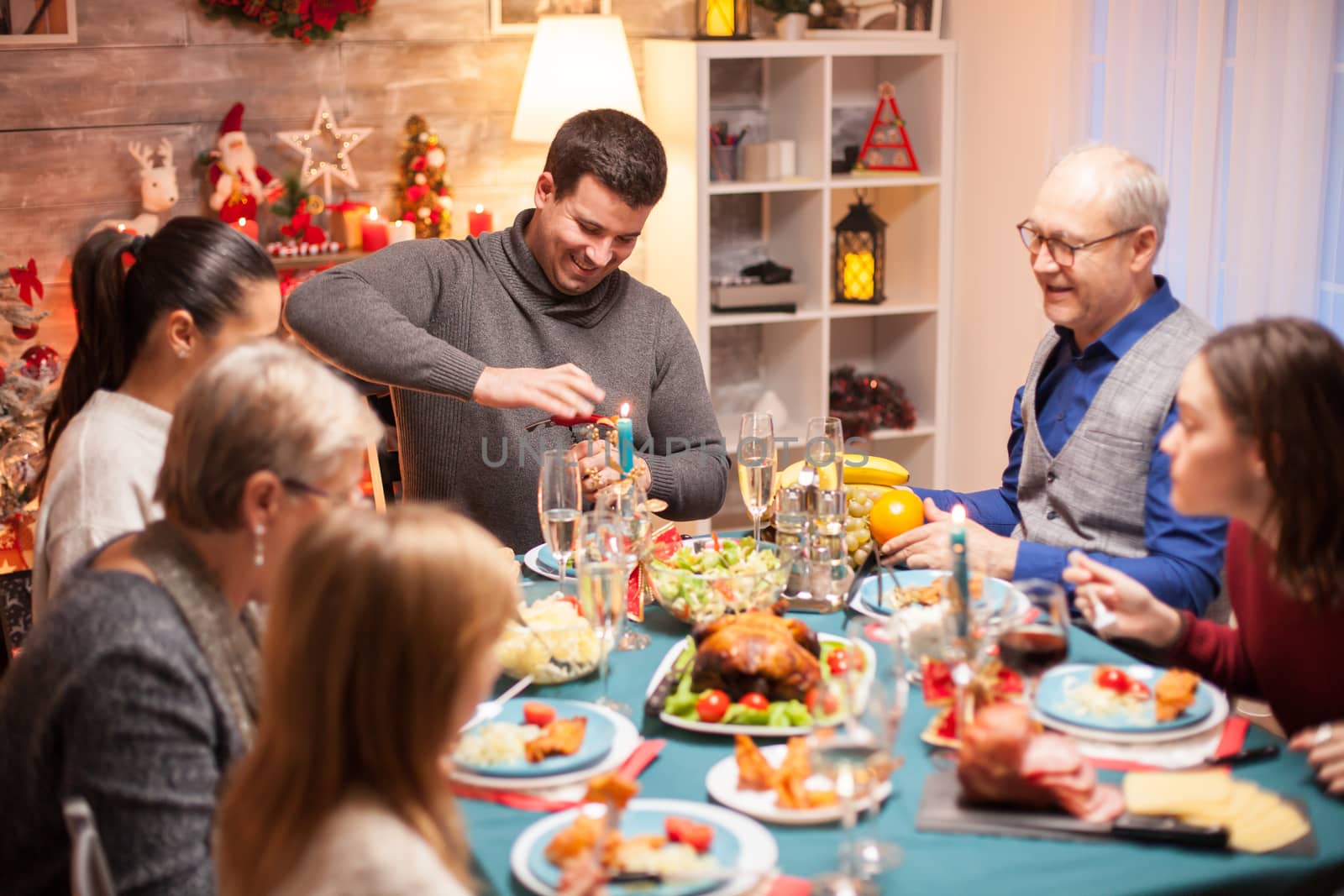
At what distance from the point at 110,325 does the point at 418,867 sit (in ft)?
3.64

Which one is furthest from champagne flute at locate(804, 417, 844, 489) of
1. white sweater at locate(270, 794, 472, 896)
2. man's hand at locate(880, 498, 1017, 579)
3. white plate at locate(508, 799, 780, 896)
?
white sweater at locate(270, 794, 472, 896)

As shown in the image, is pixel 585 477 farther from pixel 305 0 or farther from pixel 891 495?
pixel 305 0

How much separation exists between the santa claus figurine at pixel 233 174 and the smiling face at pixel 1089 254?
239 cm

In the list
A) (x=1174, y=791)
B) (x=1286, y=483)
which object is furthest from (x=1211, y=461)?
(x=1174, y=791)

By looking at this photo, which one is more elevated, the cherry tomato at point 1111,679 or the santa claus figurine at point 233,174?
the santa claus figurine at point 233,174

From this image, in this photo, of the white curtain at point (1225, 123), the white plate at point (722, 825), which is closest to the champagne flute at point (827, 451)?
the white plate at point (722, 825)

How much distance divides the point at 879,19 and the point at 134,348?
3.11 metres

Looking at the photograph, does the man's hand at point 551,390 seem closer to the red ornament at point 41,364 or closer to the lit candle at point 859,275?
the red ornament at point 41,364

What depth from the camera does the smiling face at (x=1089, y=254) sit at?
2.38m

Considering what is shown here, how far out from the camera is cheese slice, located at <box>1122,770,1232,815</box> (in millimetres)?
1421

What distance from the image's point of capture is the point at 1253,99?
10.5 ft

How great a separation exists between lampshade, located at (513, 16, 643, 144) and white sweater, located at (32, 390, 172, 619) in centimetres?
227

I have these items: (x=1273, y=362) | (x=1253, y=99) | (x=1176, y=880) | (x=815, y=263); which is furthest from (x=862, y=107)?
(x=1176, y=880)

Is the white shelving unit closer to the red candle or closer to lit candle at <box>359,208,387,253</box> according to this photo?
the red candle
